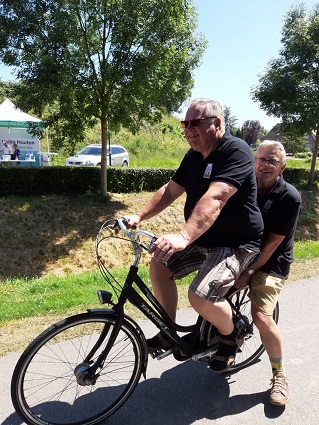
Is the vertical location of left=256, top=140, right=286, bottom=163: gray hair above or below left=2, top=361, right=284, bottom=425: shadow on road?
above

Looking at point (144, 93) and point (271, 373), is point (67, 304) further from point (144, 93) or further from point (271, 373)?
point (144, 93)

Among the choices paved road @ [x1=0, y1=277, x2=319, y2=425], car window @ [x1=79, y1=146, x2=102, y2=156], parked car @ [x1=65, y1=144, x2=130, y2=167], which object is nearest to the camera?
paved road @ [x1=0, y1=277, x2=319, y2=425]

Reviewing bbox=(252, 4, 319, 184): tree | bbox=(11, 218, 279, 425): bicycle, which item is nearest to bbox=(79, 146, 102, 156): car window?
bbox=(252, 4, 319, 184): tree

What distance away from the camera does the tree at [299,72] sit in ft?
43.7

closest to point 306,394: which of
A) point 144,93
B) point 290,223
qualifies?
point 290,223

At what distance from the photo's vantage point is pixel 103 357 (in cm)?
255

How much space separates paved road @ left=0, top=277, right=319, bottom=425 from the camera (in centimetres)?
259

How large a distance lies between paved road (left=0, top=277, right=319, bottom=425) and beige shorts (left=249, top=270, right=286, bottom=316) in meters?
0.61

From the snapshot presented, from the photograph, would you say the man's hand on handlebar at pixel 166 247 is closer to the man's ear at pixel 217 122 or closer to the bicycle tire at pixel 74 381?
the bicycle tire at pixel 74 381

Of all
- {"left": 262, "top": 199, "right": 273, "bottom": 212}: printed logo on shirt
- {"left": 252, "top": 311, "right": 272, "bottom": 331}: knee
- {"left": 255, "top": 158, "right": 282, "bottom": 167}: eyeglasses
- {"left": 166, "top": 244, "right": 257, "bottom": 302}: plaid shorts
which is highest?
{"left": 255, "top": 158, "right": 282, "bottom": 167}: eyeglasses

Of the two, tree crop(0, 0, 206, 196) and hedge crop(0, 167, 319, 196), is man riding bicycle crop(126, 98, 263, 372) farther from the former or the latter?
hedge crop(0, 167, 319, 196)

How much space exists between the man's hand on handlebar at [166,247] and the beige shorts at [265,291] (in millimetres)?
976

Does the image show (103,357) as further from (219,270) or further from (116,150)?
(116,150)

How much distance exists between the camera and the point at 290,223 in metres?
2.88
